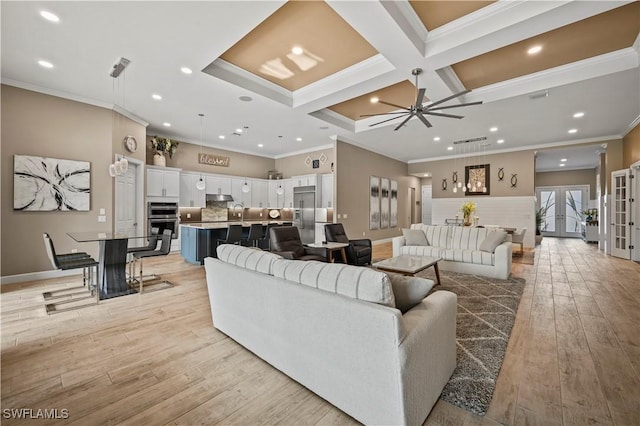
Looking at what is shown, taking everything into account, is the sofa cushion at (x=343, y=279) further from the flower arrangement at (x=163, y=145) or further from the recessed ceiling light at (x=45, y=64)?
the flower arrangement at (x=163, y=145)

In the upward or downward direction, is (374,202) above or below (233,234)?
above

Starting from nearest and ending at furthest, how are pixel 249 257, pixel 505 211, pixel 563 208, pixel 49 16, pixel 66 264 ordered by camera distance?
pixel 249 257, pixel 49 16, pixel 66 264, pixel 505 211, pixel 563 208

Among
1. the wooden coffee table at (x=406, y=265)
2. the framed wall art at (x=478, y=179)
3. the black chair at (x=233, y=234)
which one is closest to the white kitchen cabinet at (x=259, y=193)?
the black chair at (x=233, y=234)

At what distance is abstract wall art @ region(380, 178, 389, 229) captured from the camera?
952cm

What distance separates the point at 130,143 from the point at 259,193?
412cm

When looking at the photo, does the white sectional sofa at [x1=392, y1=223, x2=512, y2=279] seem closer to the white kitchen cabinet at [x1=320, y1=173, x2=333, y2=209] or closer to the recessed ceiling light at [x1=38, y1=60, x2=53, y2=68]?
the white kitchen cabinet at [x1=320, y1=173, x2=333, y2=209]

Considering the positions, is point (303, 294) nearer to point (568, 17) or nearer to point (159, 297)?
point (159, 297)

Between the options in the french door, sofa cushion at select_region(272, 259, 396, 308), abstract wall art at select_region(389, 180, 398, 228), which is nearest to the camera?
sofa cushion at select_region(272, 259, 396, 308)

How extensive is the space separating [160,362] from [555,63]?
20.1 ft

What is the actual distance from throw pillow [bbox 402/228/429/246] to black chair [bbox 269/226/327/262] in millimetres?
1989

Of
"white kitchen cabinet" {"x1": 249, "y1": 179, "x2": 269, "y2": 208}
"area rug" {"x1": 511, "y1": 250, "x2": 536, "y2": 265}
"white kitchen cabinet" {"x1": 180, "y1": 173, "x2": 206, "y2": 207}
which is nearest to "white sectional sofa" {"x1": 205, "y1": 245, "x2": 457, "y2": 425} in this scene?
"area rug" {"x1": 511, "y1": 250, "x2": 536, "y2": 265}

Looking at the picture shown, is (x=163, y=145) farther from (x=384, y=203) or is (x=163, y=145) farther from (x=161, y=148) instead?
(x=384, y=203)

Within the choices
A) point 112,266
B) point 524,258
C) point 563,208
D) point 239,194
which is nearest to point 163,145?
point 239,194

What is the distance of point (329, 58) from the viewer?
3.87m
